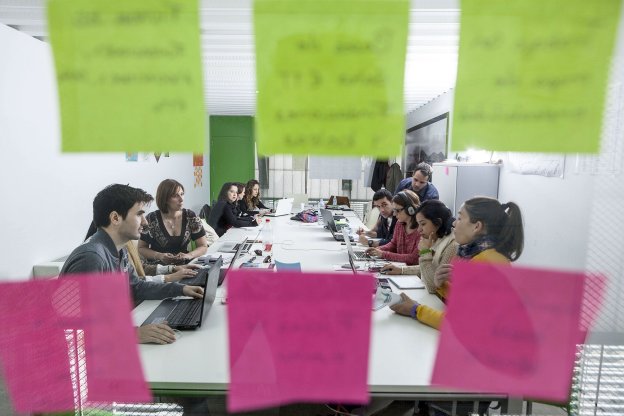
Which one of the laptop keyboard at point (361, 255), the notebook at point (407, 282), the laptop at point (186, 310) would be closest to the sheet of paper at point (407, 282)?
the notebook at point (407, 282)

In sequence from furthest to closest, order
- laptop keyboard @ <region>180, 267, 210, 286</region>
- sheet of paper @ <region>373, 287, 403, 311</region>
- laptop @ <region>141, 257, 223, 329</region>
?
laptop keyboard @ <region>180, 267, 210, 286</region>, sheet of paper @ <region>373, 287, 403, 311</region>, laptop @ <region>141, 257, 223, 329</region>

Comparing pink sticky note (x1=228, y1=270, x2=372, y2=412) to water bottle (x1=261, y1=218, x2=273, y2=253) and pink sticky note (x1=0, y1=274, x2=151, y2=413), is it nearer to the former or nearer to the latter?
pink sticky note (x1=0, y1=274, x2=151, y2=413)

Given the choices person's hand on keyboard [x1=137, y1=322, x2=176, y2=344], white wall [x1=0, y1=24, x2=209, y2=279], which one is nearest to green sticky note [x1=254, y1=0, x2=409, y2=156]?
white wall [x1=0, y1=24, x2=209, y2=279]

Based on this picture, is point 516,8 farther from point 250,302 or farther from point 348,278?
point 250,302

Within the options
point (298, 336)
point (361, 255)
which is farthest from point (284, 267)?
point (361, 255)

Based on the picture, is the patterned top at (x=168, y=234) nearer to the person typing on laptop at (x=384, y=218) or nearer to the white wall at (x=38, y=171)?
the white wall at (x=38, y=171)

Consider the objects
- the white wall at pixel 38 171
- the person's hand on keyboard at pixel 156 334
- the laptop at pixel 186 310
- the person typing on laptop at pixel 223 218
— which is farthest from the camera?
the person typing on laptop at pixel 223 218

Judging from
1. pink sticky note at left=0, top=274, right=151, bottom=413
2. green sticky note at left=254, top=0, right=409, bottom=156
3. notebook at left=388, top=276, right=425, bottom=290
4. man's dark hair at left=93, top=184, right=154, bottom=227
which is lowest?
notebook at left=388, top=276, right=425, bottom=290

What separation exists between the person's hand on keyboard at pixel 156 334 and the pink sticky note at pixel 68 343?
79 cm

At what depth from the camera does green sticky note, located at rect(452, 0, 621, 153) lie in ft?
1.55

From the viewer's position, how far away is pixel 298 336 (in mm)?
538

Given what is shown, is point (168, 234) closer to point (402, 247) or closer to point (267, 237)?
point (267, 237)

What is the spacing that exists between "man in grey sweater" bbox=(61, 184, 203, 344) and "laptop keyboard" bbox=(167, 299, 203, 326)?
0.10 meters

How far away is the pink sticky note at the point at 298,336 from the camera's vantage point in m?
0.53
